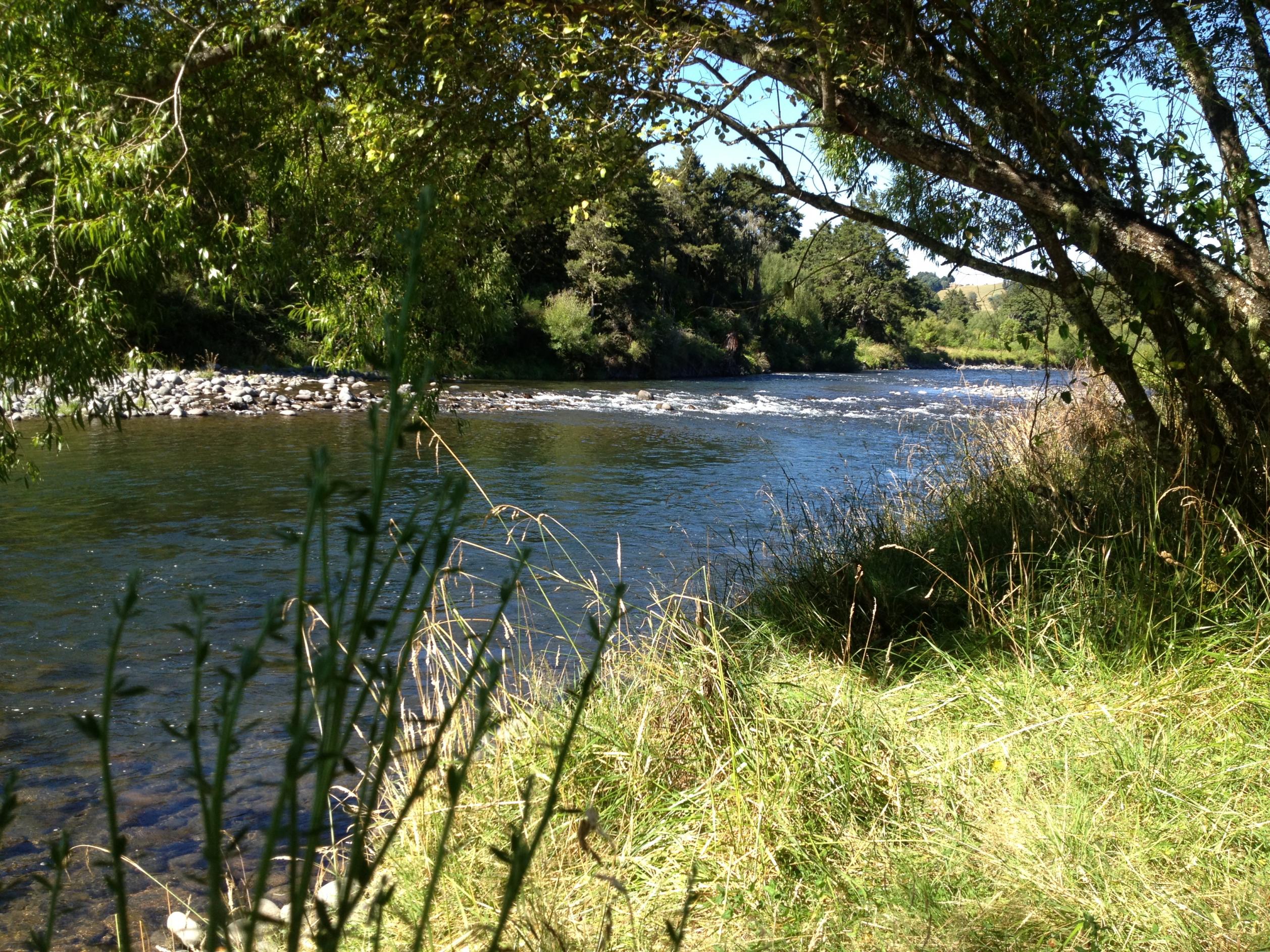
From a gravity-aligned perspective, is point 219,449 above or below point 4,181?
below

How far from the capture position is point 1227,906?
8.25 feet

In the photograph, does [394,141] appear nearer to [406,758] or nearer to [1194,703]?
[406,758]

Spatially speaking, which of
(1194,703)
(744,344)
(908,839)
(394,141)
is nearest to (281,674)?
(394,141)

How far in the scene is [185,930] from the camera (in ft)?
12.7

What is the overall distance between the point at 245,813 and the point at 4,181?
3.81m

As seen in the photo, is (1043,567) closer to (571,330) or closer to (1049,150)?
(1049,150)

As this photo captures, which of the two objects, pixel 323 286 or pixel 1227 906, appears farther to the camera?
pixel 323 286

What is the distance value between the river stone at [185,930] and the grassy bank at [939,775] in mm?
928

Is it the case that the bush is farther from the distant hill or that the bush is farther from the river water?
the distant hill

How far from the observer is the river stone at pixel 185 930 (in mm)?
3791

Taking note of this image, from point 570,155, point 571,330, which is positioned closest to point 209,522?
point 570,155

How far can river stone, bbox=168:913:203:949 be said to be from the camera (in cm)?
379

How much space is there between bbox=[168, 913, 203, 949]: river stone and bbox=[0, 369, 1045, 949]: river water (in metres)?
0.28

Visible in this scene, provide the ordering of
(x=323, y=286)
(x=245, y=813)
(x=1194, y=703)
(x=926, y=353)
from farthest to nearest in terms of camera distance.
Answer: (x=926, y=353) → (x=323, y=286) → (x=245, y=813) → (x=1194, y=703)
